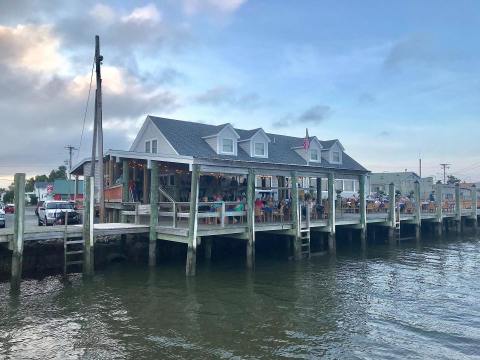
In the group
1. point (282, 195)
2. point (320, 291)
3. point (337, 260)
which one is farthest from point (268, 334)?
point (282, 195)

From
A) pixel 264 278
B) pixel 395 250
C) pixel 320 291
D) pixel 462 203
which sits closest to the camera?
pixel 320 291

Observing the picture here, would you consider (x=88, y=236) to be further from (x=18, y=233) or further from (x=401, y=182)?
(x=401, y=182)

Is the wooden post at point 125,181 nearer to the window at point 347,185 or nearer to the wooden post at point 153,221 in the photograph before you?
the wooden post at point 153,221

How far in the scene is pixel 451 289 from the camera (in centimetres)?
1551

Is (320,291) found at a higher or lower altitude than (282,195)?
lower

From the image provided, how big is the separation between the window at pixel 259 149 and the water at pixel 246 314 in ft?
38.5

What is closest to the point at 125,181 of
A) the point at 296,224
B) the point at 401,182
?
the point at 296,224

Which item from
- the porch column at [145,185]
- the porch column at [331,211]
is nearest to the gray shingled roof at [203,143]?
the porch column at [145,185]

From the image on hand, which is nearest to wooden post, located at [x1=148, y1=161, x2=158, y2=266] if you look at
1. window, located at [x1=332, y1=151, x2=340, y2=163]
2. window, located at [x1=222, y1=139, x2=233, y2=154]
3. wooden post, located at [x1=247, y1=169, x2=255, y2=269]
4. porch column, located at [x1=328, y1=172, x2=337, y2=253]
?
wooden post, located at [x1=247, y1=169, x2=255, y2=269]

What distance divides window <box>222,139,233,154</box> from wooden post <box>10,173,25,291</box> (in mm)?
13937

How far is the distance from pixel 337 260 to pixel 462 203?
76.7 ft

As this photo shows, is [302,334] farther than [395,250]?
No

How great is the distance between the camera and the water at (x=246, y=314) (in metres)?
9.57

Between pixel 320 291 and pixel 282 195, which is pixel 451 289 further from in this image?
pixel 282 195
